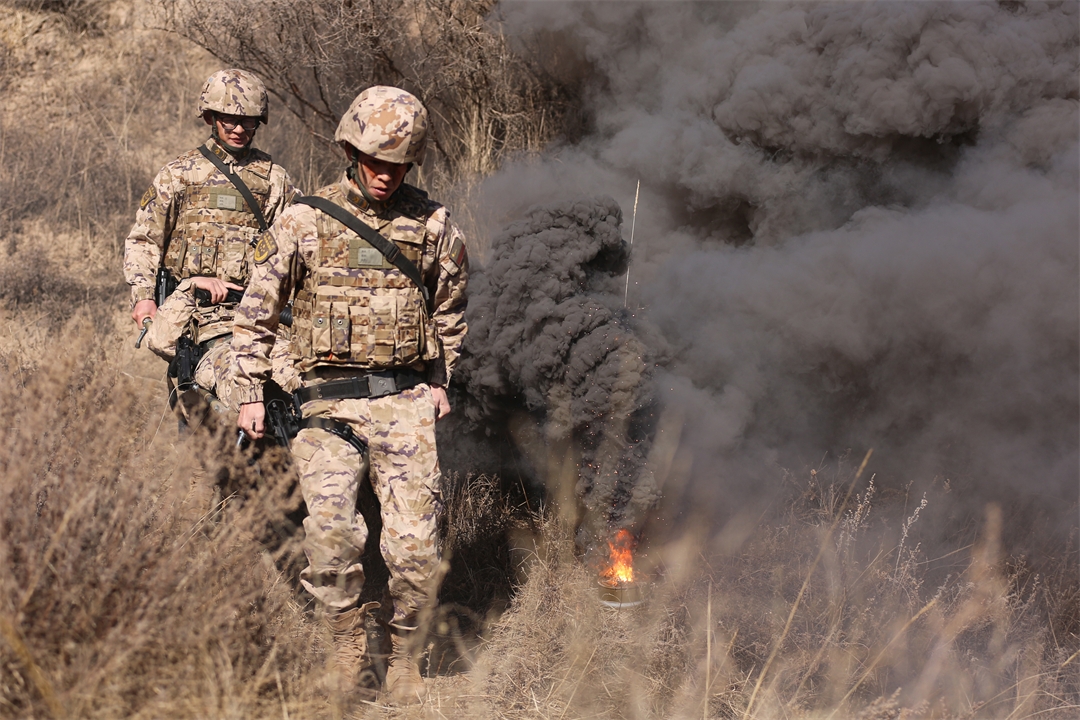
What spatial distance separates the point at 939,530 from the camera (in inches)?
199

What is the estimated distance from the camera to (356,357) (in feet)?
11.1

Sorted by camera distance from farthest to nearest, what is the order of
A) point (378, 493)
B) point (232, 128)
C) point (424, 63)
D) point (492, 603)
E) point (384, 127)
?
point (424, 63) → point (232, 128) → point (492, 603) → point (378, 493) → point (384, 127)

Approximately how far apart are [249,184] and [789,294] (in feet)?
11.5

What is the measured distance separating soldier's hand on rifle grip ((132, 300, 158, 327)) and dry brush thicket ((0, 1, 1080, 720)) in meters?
0.30

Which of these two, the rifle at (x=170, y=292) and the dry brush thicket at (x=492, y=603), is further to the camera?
the rifle at (x=170, y=292)

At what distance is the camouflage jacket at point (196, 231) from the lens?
15.2 ft

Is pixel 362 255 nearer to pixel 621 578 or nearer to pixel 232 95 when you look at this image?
pixel 232 95

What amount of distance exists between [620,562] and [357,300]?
7.24 feet

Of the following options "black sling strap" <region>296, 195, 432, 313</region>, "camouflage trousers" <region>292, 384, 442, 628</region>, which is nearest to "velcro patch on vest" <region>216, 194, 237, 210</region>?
"black sling strap" <region>296, 195, 432, 313</region>

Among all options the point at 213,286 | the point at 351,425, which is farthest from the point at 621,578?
the point at 213,286

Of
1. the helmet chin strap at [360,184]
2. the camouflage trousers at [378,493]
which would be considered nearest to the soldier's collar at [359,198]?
the helmet chin strap at [360,184]

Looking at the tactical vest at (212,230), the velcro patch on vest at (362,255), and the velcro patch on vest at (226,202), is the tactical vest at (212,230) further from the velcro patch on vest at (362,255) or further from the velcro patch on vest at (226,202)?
the velcro patch on vest at (362,255)

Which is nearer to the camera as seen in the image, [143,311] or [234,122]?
[143,311]

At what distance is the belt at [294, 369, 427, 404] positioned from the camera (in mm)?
3412
